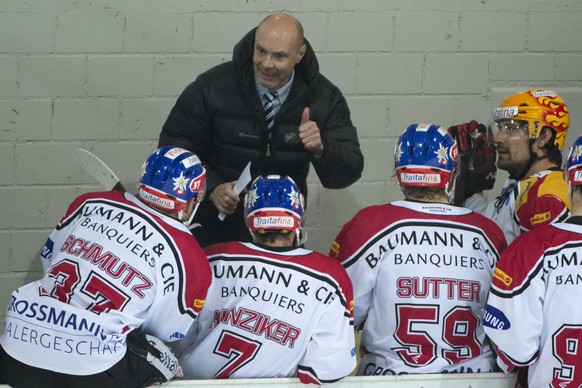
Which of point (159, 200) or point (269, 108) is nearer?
point (159, 200)

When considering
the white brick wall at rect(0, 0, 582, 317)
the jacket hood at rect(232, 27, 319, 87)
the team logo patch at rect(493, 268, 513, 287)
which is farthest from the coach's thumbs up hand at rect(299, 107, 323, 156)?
the white brick wall at rect(0, 0, 582, 317)

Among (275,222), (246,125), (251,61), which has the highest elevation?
(251,61)

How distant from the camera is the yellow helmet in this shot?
12.9 ft

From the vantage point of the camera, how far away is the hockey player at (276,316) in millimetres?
3121

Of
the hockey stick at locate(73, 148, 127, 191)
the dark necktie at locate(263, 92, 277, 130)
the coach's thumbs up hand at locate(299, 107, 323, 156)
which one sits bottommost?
the hockey stick at locate(73, 148, 127, 191)

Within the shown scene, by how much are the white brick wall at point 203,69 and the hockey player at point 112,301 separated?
1923 millimetres

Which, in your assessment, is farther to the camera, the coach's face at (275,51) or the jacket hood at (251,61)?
the jacket hood at (251,61)

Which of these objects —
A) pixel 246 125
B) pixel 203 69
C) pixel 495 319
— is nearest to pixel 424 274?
pixel 495 319

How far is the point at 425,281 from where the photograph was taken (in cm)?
326

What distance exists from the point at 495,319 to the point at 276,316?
2.27 ft

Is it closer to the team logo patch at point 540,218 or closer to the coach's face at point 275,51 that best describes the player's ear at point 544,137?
the team logo patch at point 540,218

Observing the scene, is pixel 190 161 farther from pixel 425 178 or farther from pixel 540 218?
pixel 540 218

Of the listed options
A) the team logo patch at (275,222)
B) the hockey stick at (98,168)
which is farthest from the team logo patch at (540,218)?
the hockey stick at (98,168)

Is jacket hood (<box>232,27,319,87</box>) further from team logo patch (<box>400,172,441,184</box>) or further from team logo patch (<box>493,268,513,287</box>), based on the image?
team logo patch (<box>493,268,513,287</box>)
